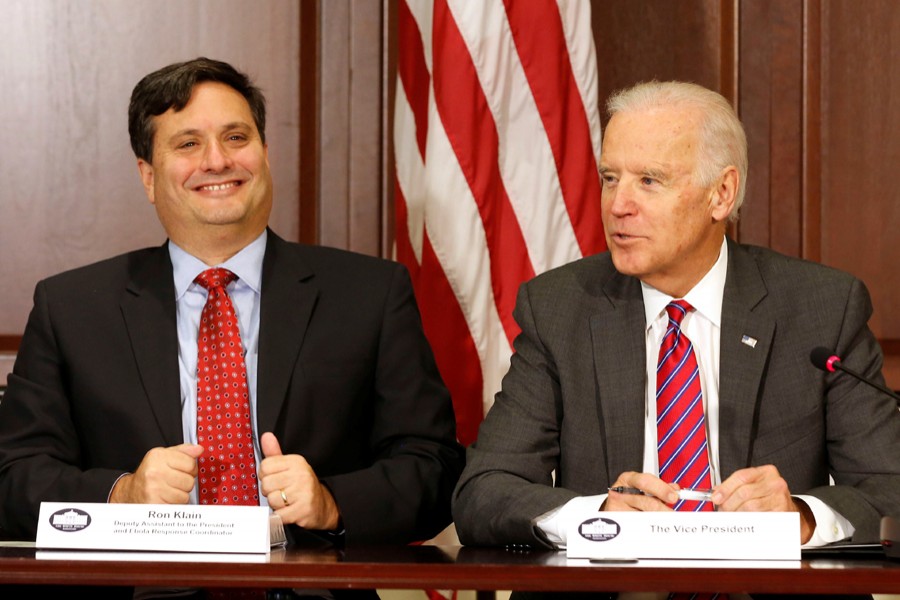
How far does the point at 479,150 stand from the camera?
9.88 feet

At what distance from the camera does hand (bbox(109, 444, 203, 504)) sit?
81.9 inches

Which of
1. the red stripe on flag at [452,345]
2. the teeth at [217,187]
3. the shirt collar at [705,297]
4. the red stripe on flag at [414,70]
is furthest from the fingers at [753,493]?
the red stripe on flag at [414,70]

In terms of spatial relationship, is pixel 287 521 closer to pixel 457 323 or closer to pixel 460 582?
pixel 460 582

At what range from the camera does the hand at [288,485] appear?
2.12 metres

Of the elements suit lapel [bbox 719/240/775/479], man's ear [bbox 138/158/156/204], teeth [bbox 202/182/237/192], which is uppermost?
man's ear [bbox 138/158/156/204]

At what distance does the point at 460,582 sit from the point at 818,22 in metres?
2.41

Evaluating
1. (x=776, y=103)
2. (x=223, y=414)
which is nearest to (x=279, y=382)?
(x=223, y=414)

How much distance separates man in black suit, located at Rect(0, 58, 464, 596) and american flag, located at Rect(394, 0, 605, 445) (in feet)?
1.27

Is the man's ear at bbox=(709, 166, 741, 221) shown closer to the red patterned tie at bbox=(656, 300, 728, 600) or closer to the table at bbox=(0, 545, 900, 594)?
the red patterned tie at bbox=(656, 300, 728, 600)

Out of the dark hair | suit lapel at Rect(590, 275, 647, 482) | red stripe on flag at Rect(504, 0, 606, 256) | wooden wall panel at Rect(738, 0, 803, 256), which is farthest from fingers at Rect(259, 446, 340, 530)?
wooden wall panel at Rect(738, 0, 803, 256)

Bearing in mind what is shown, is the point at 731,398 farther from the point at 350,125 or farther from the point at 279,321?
the point at 350,125

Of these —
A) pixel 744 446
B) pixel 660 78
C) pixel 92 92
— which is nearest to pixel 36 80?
pixel 92 92

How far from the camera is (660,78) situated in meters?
3.45

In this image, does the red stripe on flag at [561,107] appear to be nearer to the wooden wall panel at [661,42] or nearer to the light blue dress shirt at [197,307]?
the wooden wall panel at [661,42]
